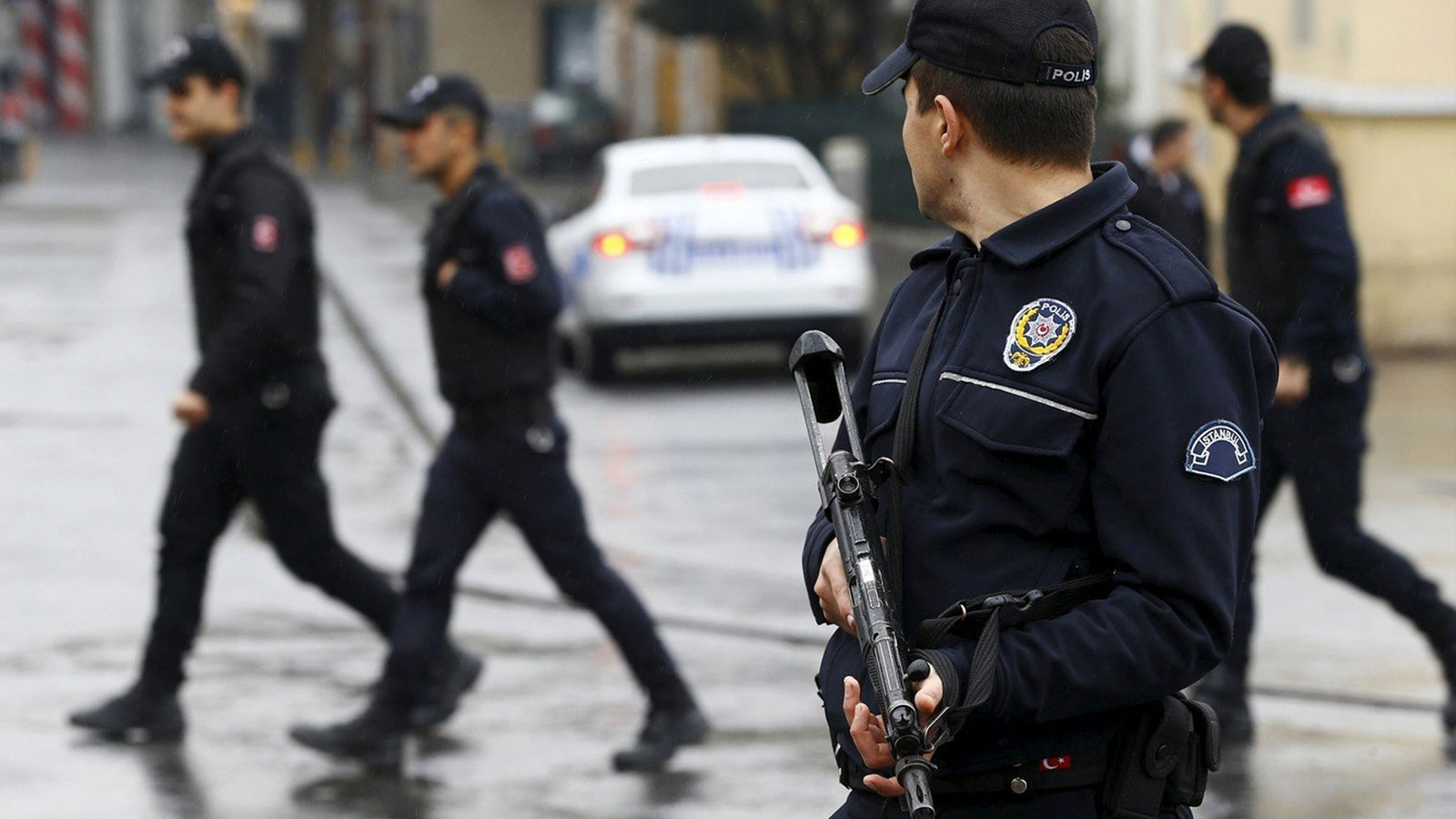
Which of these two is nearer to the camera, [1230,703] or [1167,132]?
[1230,703]

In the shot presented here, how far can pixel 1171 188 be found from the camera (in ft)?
29.2

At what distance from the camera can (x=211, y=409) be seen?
6.21m

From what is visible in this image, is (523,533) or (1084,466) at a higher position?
(1084,466)

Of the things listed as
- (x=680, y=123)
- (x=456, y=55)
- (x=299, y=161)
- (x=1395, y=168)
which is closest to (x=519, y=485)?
(x=1395, y=168)

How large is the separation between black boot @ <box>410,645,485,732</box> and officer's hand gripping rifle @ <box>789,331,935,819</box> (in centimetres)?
375

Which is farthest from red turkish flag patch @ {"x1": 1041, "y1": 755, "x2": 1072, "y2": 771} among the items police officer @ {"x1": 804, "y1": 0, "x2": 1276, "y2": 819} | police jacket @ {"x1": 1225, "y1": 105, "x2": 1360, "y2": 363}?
police jacket @ {"x1": 1225, "y1": 105, "x2": 1360, "y2": 363}

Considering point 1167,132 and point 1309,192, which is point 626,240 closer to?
point 1167,132

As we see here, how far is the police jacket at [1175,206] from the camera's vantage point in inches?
296

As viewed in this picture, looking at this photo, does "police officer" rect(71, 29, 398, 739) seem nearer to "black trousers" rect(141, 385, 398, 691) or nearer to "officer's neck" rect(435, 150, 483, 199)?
"black trousers" rect(141, 385, 398, 691)

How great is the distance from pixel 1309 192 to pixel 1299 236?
0.38 feet

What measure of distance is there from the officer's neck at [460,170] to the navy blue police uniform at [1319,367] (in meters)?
2.06

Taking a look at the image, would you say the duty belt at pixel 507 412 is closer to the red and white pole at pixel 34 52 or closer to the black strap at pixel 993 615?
the black strap at pixel 993 615

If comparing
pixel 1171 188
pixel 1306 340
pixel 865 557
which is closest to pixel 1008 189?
pixel 865 557

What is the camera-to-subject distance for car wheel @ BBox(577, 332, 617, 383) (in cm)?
1456
